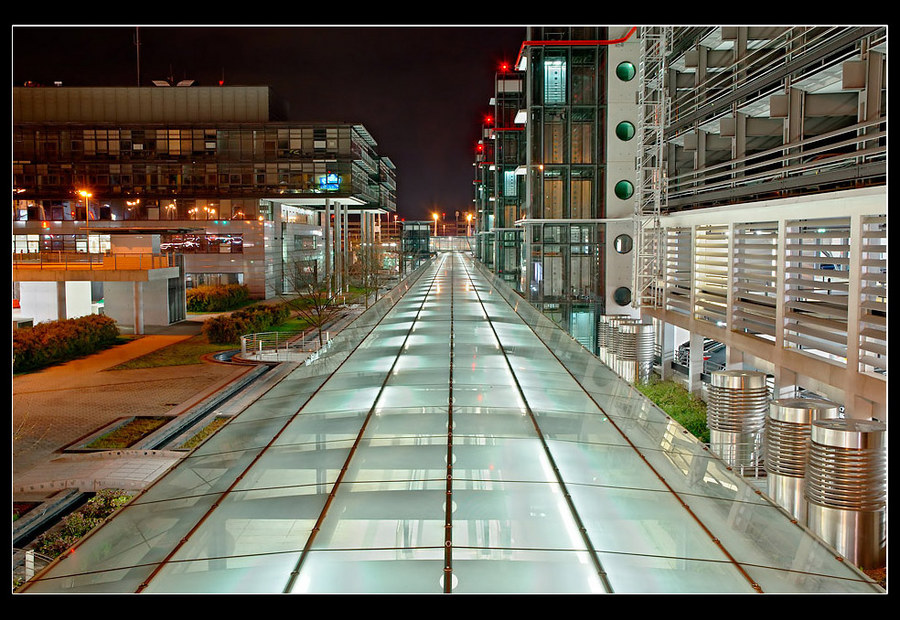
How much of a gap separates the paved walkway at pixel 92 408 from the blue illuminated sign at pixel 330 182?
33550 millimetres

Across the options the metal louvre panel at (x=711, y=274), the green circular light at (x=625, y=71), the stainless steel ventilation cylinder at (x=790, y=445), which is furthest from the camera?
the green circular light at (x=625, y=71)

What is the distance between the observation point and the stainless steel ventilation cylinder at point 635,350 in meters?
20.4

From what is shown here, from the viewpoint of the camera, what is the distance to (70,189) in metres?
71.5

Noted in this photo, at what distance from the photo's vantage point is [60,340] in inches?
1379

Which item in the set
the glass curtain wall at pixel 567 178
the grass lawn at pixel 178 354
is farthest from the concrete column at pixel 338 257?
the glass curtain wall at pixel 567 178

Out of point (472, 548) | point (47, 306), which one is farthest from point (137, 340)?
point (472, 548)

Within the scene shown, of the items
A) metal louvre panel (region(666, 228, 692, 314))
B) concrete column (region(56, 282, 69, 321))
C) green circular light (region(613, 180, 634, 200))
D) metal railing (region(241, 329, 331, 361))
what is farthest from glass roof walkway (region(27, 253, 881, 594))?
concrete column (region(56, 282, 69, 321))

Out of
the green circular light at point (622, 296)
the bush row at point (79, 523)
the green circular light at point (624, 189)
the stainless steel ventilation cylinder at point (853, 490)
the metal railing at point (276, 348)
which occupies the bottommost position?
the bush row at point (79, 523)

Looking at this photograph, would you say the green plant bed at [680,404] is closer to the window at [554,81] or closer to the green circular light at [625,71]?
the green circular light at [625,71]

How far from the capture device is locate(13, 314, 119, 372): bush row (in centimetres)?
3256

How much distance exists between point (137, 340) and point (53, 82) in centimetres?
5367

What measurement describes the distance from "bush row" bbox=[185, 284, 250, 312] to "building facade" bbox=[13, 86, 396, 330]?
9106mm

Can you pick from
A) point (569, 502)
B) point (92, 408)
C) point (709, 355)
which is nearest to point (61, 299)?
point (92, 408)

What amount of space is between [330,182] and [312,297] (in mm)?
30851
